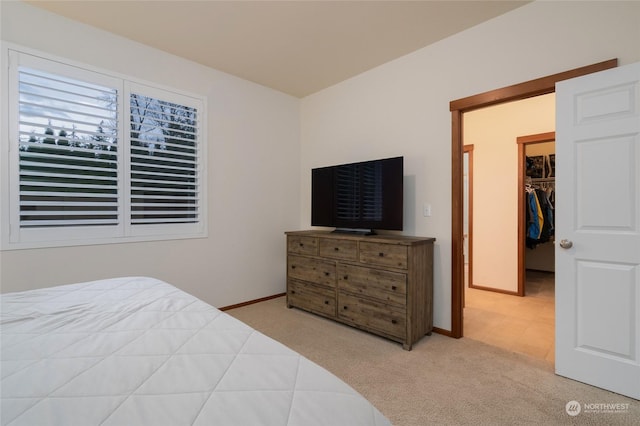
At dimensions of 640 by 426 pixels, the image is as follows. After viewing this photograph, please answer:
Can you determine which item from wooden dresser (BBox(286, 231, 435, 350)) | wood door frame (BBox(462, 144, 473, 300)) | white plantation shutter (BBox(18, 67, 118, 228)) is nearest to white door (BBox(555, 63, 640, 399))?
wooden dresser (BBox(286, 231, 435, 350))

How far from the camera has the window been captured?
7.84 feet

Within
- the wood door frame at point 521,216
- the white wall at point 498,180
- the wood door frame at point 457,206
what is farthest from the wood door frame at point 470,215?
the wood door frame at point 457,206

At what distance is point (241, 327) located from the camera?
114cm

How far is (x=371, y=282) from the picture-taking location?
2822mm

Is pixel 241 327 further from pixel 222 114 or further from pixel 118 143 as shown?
pixel 222 114

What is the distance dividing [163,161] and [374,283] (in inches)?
95.1

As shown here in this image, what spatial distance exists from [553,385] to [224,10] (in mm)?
3609

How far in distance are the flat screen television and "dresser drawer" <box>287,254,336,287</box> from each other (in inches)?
18.3

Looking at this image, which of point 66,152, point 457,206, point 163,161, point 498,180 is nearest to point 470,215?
point 498,180

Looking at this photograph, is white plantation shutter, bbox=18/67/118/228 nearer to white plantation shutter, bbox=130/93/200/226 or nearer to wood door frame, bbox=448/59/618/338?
white plantation shutter, bbox=130/93/200/226

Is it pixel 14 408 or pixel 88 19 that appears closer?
pixel 14 408

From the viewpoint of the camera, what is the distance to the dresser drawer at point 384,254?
8.55ft

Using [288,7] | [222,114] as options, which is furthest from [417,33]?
[222,114]

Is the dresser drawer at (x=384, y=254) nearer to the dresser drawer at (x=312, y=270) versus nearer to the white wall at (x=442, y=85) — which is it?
the dresser drawer at (x=312, y=270)
